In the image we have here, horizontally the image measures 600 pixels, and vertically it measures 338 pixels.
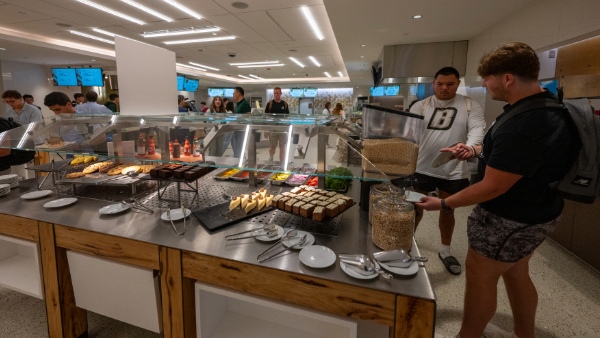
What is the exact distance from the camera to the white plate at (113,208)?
1668 millimetres

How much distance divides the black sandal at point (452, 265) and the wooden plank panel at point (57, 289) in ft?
9.36

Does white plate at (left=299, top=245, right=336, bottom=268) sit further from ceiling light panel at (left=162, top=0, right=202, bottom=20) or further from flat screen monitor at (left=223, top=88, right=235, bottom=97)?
flat screen monitor at (left=223, top=88, right=235, bottom=97)

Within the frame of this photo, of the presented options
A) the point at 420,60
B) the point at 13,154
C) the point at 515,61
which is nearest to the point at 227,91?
the point at 420,60

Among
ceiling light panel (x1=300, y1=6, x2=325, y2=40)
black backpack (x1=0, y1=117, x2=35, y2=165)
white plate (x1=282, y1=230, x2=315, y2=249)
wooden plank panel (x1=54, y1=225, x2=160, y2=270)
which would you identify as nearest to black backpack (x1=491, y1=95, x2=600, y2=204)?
white plate (x1=282, y1=230, x2=315, y2=249)

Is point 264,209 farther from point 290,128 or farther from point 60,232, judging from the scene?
point 60,232

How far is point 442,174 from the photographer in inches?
99.3

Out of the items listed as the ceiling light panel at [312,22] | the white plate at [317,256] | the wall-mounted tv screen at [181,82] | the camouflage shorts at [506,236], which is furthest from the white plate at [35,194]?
the wall-mounted tv screen at [181,82]

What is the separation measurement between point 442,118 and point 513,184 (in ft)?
4.17

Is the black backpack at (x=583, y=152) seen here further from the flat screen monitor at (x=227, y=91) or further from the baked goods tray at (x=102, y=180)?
the flat screen monitor at (x=227, y=91)

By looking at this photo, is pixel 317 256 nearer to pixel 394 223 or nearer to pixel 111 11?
pixel 394 223

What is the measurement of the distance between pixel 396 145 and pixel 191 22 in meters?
5.30

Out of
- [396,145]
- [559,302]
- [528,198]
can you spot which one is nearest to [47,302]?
[396,145]

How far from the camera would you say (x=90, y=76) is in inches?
336

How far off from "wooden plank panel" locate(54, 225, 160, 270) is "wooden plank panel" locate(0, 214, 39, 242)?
173mm
